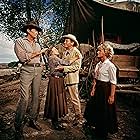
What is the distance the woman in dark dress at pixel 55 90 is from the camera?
5.91 m

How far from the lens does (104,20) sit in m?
10.1

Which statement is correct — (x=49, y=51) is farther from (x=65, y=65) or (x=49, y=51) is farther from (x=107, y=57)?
(x=107, y=57)

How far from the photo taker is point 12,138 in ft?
Answer: 17.1

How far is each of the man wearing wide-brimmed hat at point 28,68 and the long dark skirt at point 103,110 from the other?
1364 mm

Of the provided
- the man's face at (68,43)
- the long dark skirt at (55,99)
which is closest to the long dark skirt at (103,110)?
the long dark skirt at (55,99)

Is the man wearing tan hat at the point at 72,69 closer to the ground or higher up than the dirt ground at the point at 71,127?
higher up

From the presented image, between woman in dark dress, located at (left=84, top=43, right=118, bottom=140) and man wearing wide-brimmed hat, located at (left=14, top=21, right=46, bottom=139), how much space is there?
4.32 ft

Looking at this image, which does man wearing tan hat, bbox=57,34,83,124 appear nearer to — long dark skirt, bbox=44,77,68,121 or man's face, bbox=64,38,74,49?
man's face, bbox=64,38,74,49

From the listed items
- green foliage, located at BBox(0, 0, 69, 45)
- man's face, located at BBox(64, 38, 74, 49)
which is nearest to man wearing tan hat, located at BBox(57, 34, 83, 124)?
man's face, located at BBox(64, 38, 74, 49)

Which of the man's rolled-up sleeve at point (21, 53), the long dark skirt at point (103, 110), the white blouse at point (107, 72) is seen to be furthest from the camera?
the man's rolled-up sleeve at point (21, 53)

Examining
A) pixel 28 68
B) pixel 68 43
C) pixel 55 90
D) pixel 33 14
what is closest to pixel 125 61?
pixel 68 43

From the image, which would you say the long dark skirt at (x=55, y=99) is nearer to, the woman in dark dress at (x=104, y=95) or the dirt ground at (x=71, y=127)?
the dirt ground at (x=71, y=127)

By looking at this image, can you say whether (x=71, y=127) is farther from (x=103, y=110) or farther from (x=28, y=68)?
(x=28, y=68)

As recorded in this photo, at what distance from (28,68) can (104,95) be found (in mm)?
1729
